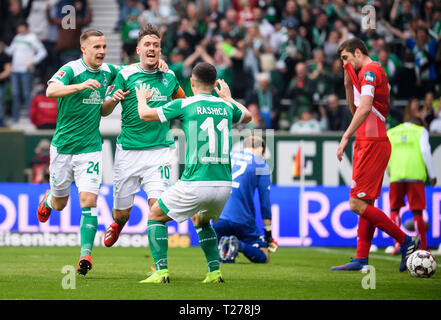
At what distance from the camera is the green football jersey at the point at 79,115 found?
899cm

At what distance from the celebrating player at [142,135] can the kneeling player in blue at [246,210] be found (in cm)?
214

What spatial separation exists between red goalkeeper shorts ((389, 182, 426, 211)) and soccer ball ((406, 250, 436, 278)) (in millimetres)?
4028

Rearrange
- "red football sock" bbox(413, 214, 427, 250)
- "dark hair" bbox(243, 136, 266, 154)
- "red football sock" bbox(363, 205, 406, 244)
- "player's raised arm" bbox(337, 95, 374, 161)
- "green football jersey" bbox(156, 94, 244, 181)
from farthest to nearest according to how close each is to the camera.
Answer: "red football sock" bbox(413, 214, 427, 250) < "dark hair" bbox(243, 136, 266, 154) < "red football sock" bbox(363, 205, 406, 244) < "player's raised arm" bbox(337, 95, 374, 161) < "green football jersey" bbox(156, 94, 244, 181)

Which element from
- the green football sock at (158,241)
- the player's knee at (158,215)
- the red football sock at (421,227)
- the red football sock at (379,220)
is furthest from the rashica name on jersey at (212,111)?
the red football sock at (421,227)

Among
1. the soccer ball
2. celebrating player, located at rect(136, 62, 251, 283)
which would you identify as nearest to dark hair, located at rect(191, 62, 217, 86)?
celebrating player, located at rect(136, 62, 251, 283)

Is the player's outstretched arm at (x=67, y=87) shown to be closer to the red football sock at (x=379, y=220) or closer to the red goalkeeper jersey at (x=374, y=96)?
the red goalkeeper jersey at (x=374, y=96)

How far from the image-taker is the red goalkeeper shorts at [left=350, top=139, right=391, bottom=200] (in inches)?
368

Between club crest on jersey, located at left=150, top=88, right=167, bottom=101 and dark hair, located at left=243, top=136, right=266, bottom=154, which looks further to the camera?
dark hair, located at left=243, top=136, right=266, bottom=154

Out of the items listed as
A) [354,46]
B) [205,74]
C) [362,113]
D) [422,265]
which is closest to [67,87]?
[205,74]

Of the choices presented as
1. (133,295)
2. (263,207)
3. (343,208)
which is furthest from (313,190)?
(133,295)

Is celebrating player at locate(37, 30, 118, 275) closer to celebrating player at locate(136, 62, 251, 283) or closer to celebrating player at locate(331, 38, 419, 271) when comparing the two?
celebrating player at locate(136, 62, 251, 283)

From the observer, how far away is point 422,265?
8.99 m

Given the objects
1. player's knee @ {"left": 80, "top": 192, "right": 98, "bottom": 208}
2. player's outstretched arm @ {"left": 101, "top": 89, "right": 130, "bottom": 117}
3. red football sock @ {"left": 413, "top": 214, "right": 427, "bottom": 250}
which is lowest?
red football sock @ {"left": 413, "top": 214, "right": 427, "bottom": 250}

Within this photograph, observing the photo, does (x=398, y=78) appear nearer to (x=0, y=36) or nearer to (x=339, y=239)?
(x=339, y=239)
